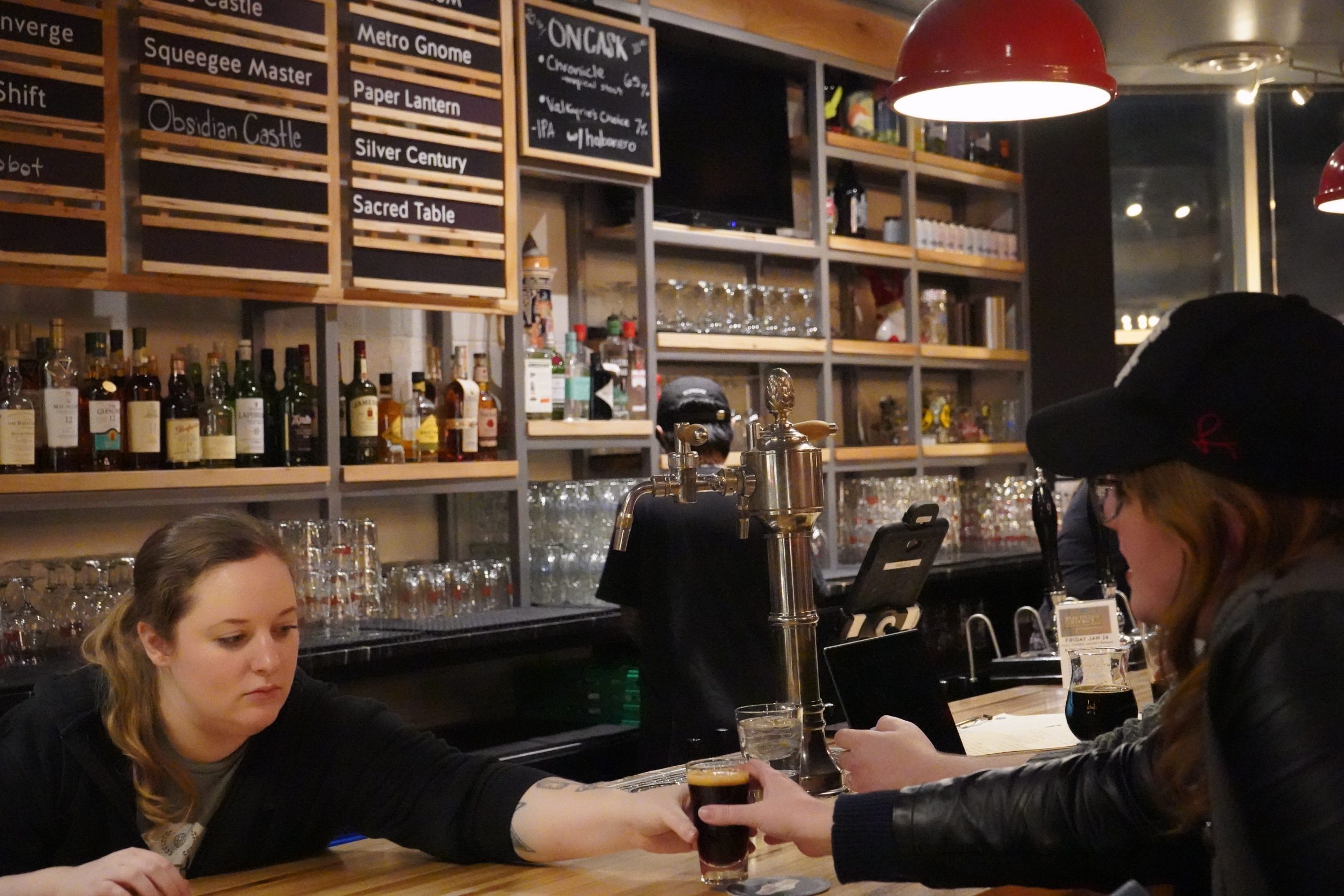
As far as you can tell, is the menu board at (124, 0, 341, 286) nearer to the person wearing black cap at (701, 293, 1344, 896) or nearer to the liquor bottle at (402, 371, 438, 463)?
the liquor bottle at (402, 371, 438, 463)

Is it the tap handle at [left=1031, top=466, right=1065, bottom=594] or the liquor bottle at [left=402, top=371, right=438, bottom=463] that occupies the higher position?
the liquor bottle at [left=402, top=371, right=438, bottom=463]

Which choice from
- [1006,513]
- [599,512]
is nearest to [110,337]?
[599,512]

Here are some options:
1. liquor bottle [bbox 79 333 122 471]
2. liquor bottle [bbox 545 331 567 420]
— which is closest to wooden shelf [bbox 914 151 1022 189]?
liquor bottle [bbox 545 331 567 420]

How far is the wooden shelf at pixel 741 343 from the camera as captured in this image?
4.93 meters

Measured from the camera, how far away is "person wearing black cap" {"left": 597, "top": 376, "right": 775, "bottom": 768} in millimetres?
3594

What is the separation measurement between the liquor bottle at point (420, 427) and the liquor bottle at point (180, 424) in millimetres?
688

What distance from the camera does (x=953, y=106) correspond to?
2846 mm

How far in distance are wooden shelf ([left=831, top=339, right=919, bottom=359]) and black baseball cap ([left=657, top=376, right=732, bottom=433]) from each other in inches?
70.5

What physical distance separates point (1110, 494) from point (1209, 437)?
0.45 feet

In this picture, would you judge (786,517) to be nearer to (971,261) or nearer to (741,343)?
(741,343)

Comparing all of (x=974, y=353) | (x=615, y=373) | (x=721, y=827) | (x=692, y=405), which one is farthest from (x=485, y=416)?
(x=721, y=827)

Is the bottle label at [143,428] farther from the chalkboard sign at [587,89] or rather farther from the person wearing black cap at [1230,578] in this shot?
the person wearing black cap at [1230,578]

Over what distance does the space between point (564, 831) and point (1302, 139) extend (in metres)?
6.79

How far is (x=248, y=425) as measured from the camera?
12.2 feet
